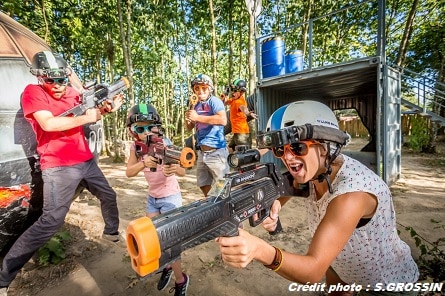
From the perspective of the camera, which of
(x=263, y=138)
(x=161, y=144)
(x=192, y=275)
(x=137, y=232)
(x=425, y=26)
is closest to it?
(x=137, y=232)

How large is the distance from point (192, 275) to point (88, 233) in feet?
7.63

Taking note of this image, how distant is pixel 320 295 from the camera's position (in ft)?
8.89

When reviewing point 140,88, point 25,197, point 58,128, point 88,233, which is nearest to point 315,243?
point 58,128

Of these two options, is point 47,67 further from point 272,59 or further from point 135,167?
point 272,59

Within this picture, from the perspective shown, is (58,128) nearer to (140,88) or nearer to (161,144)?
(161,144)

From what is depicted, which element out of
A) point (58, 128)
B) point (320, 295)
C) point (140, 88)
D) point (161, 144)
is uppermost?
point (140, 88)

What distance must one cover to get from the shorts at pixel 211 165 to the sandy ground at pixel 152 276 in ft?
3.64

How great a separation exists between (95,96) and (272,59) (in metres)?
5.64

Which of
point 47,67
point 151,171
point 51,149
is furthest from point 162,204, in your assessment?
point 47,67

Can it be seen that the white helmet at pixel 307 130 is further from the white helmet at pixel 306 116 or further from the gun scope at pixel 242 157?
the gun scope at pixel 242 157

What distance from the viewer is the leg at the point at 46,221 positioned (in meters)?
2.48

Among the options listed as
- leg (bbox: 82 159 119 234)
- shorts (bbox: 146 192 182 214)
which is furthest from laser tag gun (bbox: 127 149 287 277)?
leg (bbox: 82 159 119 234)

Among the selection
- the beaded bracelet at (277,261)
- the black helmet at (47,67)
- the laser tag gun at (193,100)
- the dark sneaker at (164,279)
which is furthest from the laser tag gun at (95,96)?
the beaded bracelet at (277,261)

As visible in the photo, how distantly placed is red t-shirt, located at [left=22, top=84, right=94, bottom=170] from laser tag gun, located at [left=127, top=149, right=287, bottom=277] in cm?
231
